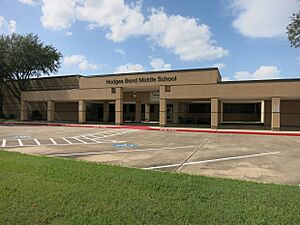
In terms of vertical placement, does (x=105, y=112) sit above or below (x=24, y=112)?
above

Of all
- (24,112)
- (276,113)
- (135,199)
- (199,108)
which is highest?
(199,108)

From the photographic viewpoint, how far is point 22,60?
38250 millimetres

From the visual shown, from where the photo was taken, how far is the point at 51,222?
12.7ft

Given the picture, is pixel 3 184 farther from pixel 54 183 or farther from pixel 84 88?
pixel 84 88

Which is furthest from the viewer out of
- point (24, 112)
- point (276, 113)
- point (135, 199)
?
point (24, 112)

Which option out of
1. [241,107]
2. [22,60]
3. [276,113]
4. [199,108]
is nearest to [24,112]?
[22,60]

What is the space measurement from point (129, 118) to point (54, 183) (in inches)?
1533

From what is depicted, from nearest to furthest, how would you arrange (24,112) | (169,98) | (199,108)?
(169,98) < (24,112) < (199,108)

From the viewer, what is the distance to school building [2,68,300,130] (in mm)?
24500

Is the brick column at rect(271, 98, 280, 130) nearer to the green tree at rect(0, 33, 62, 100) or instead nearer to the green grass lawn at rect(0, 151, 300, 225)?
the green grass lawn at rect(0, 151, 300, 225)

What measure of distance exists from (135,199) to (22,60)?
129 feet

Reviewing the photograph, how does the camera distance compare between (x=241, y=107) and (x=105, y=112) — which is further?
(x=241, y=107)

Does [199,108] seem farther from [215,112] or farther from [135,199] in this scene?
[135,199]

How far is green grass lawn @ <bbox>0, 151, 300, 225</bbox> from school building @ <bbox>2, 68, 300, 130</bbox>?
66.5 feet
